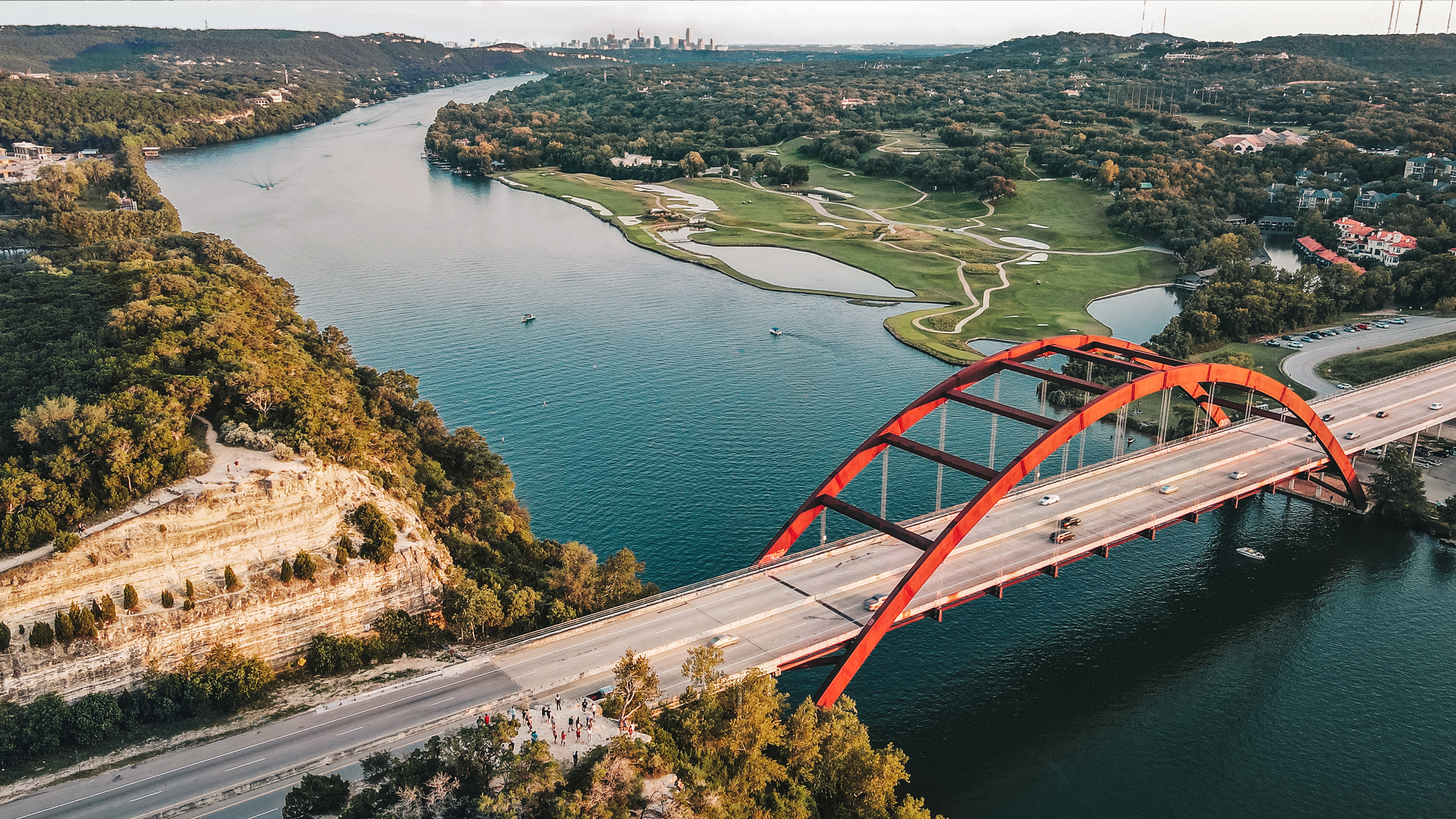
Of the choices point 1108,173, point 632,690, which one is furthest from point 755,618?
point 1108,173

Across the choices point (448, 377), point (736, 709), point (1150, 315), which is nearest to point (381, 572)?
point (736, 709)

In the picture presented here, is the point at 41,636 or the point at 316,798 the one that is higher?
the point at 41,636

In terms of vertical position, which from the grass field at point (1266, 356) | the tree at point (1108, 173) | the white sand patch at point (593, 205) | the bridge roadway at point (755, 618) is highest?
the tree at point (1108, 173)

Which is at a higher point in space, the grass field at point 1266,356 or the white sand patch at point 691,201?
the white sand patch at point 691,201

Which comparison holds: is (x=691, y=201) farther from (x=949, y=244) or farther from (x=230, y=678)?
(x=230, y=678)

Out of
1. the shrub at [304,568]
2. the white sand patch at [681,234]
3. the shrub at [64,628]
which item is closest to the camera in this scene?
the shrub at [64,628]

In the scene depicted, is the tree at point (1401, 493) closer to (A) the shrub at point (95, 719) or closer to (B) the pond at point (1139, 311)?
(B) the pond at point (1139, 311)

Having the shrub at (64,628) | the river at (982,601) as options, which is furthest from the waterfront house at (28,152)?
the shrub at (64,628)

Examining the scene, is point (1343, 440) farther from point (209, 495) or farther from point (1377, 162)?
point (1377, 162)
